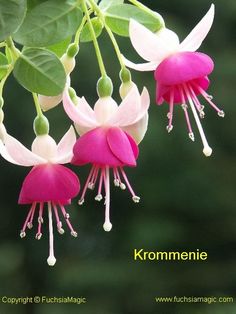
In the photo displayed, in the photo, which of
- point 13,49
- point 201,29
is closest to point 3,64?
point 13,49

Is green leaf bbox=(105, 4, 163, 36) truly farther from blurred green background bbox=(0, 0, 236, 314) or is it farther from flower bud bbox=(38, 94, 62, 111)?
blurred green background bbox=(0, 0, 236, 314)

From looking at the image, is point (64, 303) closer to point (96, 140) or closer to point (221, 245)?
point (221, 245)

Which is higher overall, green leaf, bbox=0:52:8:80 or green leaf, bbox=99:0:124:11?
green leaf, bbox=99:0:124:11

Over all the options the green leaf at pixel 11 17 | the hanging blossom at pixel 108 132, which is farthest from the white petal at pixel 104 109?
the green leaf at pixel 11 17

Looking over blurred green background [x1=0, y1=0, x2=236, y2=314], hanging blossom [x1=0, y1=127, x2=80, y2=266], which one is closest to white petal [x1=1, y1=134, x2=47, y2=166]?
hanging blossom [x1=0, y1=127, x2=80, y2=266]

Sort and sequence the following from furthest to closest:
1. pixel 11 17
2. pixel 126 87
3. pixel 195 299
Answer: pixel 195 299 < pixel 126 87 < pixel 11 17

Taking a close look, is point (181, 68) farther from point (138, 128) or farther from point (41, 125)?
point (41, 125)
